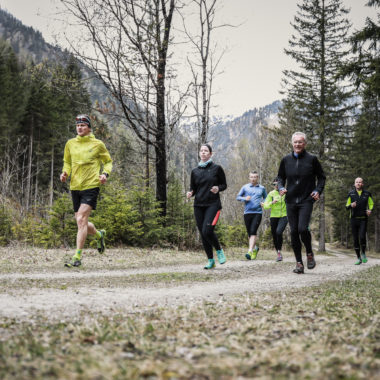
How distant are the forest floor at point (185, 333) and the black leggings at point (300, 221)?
1.94 meters

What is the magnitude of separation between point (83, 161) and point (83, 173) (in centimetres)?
24

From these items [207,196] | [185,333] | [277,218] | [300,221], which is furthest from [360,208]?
[185,333]

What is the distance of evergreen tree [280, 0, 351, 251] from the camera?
2459cm

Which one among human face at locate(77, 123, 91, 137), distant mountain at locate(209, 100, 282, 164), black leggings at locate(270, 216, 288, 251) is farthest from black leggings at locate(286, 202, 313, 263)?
distant mountain at locate(209, 100, 282, 164)

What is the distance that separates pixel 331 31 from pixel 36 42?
6322 inches

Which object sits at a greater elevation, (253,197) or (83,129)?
(83,129)

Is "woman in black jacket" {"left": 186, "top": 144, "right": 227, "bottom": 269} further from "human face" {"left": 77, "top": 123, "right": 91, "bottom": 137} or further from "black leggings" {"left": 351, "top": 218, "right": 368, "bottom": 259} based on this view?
"black leggings" {"left": 351, "top": 218, "right": 368, "bottom": 259}

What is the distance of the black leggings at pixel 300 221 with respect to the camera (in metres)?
6.54

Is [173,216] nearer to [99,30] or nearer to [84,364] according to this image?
[99,30]

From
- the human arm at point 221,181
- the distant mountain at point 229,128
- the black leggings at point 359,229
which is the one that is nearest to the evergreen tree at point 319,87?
the distant mountain at point 229,128

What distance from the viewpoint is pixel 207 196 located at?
24.6 feet

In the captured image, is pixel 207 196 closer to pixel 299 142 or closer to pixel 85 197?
pixel 299 142

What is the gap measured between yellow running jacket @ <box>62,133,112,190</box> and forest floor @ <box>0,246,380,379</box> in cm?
283

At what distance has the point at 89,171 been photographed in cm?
718
